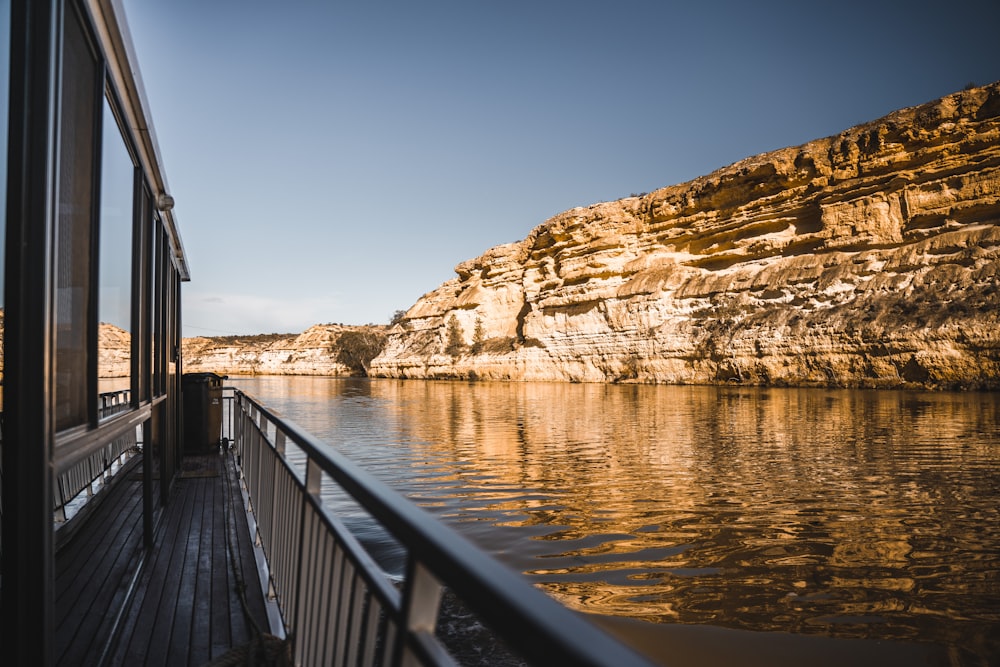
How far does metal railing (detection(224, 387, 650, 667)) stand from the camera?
29.8 inches

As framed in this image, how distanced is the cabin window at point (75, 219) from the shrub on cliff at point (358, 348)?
83712 millimetres

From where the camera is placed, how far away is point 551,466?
10734 millimetres

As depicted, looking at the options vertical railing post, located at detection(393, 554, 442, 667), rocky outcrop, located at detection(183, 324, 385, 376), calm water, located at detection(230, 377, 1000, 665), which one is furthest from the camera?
rocky outcrop, located at detection(183, 324, 385, 376)

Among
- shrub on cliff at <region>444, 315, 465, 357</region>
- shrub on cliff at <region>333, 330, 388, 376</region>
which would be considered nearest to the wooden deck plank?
shrub on cliff at <region>444, 315, 465, 357</region>

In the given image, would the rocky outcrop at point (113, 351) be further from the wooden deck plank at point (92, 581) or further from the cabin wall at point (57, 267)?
the wooden deck plank at point (92, 581)

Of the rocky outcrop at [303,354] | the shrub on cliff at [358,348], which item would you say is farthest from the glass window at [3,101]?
the rocky outcrop at [303,354]

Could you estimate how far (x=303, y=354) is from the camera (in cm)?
9988

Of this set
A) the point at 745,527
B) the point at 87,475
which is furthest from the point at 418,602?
the point at 87,475

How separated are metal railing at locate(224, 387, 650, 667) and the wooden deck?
37 cm

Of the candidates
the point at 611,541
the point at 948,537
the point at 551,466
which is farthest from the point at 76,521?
the point at 948,537

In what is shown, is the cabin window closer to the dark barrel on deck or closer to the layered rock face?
the dark barrel on deck

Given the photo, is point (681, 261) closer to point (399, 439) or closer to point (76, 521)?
point (399, 439)

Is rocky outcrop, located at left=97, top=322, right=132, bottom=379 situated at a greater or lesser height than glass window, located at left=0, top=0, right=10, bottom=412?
lesser

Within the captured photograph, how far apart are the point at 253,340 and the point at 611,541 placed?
133 m
